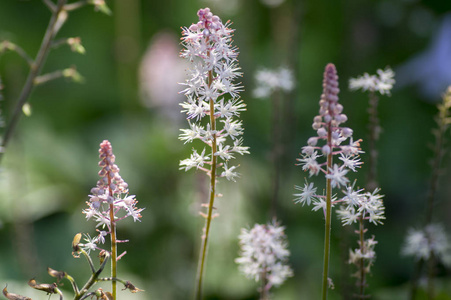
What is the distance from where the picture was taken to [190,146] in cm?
435

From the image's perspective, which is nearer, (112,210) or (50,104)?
(112,210)

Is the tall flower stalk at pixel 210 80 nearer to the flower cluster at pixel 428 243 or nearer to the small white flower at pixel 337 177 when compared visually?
the small white flower at pixel 337 177

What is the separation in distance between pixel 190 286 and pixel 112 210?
6.60 ft

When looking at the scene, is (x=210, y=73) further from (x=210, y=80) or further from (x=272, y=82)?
(x=272, y=82)

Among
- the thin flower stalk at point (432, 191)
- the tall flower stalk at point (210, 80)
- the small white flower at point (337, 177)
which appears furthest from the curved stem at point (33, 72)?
the thin flower stalk at point (432, 191)

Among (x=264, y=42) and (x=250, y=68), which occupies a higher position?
(x=264, y=42)

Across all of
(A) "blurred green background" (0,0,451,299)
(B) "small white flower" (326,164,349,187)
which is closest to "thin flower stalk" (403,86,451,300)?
(A) "blurred green background" (0,0,451,299)

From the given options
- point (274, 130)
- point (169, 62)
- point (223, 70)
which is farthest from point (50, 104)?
point (223, 70)

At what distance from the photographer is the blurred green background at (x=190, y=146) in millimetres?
3279

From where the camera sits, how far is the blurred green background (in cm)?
→ 328

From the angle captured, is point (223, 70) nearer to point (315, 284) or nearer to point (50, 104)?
point (315, 284)

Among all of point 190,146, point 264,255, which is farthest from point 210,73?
point 190,146

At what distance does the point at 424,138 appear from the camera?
4559mm

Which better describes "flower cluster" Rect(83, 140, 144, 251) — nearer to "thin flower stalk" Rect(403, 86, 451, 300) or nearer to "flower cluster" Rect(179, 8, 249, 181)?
"flower cluster" Rect(179, 8, 249, 181)
